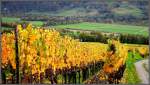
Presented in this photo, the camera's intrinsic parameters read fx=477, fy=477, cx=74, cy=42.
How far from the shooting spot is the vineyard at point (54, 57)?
510 centimetres

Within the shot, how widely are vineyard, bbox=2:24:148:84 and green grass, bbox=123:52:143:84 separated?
54 mm

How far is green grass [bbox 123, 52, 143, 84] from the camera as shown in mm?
5043

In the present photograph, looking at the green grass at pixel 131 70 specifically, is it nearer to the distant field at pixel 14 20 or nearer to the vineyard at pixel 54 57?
the vineyard at pixel 54 57

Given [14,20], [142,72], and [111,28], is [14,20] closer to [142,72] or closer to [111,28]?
[111,28]

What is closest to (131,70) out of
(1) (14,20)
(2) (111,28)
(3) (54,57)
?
(2) (111,28)

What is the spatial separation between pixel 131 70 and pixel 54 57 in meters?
0.84

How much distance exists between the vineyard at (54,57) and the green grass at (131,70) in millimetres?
54

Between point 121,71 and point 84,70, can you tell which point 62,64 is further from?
point 121,71

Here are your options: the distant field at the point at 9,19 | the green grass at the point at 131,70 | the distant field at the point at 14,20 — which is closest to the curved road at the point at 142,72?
the green grass at the point at 131,70

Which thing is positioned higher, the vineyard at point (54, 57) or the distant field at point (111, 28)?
the distant field at point (111, 28)

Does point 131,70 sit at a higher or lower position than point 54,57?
lower

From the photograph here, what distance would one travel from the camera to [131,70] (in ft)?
16.6

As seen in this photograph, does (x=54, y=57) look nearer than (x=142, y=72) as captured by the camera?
No

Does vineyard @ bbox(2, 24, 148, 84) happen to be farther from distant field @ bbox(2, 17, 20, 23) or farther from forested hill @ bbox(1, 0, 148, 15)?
forested hill @ bbox(1, 0, 148, 15)
